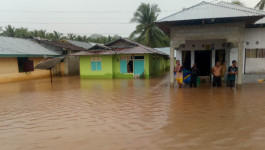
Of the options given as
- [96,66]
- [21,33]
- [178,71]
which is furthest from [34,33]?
[178,71]

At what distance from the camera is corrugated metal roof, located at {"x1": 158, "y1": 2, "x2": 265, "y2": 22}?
9.09 meters

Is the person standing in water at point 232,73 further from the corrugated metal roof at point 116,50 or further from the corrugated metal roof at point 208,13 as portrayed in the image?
the corrugated metal roof at point 116,50

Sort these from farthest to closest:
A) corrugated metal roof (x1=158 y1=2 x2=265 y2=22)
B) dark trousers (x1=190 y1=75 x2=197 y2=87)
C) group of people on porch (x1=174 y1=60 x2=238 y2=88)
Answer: dark trousers (x1=190 y1=75 x2=197 y2=87), group of people on porch (x1=174 y1=60 x2=238 y2=88), corrugated metal roof (x1=158 y1=2 x2=265 y2=22)

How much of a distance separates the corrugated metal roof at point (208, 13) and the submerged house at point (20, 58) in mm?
13423

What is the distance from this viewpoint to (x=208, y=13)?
9703 millimetres

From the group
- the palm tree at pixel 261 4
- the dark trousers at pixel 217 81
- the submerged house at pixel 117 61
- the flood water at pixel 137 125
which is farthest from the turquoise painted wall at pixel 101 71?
the palm tree at pixel 261 4

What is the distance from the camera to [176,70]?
10.3 m

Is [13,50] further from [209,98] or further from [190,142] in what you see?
[190,142]

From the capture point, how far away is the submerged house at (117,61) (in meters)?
17.0

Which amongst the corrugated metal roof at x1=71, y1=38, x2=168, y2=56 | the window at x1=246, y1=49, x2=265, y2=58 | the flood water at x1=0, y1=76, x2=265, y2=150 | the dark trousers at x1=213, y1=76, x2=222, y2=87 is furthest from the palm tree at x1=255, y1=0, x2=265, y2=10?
the flood water at x1=0, y1=76, x2=265, y2=150

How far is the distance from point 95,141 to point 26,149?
55.0 inches

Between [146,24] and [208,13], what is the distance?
64.5ft

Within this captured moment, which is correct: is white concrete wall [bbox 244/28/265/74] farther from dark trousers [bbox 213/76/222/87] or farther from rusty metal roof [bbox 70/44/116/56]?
rusty metal roof [bbox 70/44/116/56]

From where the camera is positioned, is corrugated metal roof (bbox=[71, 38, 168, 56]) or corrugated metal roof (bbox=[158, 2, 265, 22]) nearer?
corrugated metal roof (bbox=[158, 2, 265, 22])
